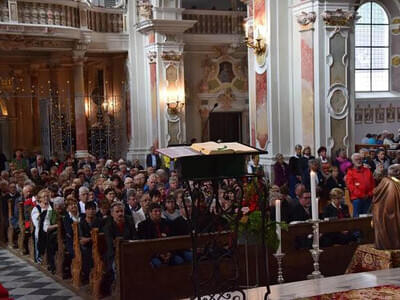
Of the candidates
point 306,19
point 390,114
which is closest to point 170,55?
point 390,114

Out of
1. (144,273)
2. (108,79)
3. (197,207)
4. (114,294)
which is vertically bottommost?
(114,294)

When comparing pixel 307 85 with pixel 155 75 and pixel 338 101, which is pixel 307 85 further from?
Result: pixel 155 75

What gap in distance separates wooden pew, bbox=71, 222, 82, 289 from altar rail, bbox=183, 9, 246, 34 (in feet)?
40.6

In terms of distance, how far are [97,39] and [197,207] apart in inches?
576

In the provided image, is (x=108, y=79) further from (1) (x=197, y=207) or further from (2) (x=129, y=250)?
(1) (x=197, y=207)

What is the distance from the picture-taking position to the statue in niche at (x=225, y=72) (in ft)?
66.5

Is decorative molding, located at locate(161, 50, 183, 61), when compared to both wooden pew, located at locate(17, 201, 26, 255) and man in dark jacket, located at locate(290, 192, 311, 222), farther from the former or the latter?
man in dark jacket, located at locate(290, 192, 311, 222)

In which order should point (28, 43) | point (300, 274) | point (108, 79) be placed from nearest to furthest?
1. point (300, 274)
2. point (28, 43)
3. point (108, 79)

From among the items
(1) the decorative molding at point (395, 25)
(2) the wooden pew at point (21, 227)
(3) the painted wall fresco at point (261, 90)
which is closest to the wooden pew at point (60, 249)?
(2) the wooden pew at point (21, 227)

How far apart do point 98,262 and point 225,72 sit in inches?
536

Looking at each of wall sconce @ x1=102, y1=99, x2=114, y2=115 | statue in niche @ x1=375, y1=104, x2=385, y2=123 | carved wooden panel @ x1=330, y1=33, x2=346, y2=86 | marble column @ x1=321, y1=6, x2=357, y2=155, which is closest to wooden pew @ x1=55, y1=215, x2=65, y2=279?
marble column @ x1=321, y1=6, x2=357, y2=155

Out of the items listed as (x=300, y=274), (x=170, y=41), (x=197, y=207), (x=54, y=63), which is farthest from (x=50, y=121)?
(x=197, y=207)

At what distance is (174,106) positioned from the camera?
18.0m

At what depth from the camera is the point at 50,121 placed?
58.4 feet
